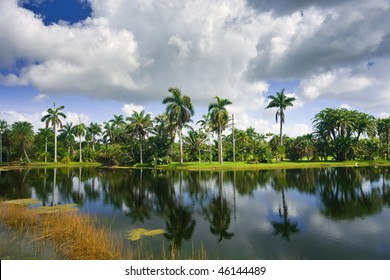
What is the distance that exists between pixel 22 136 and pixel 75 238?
90472 mm

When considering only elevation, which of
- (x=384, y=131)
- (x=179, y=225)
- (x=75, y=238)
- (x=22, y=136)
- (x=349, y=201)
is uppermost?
(x=22, y=136)

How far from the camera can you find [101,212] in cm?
2108

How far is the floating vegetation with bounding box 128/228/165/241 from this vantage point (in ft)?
47.6

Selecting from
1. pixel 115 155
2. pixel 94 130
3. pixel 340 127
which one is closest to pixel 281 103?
pixel 340 127

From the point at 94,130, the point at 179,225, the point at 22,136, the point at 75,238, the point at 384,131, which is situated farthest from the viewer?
the point at 94,130

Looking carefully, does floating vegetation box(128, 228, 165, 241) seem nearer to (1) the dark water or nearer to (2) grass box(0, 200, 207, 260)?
(2) grass box(0, 200, 207, 260)

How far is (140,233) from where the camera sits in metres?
15.3

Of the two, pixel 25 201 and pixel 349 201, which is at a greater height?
pixel 25 201

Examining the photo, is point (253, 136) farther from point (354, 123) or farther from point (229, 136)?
point (354, 123)

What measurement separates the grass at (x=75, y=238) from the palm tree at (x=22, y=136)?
81.2m

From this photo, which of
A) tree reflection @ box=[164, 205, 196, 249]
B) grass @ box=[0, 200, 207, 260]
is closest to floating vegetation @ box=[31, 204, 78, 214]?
grass @ box=[0, 200, 207, 260]

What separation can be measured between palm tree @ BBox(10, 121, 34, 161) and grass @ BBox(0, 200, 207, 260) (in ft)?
266

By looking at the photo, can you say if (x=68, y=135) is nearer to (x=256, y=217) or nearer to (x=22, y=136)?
(x=22, y=136)
